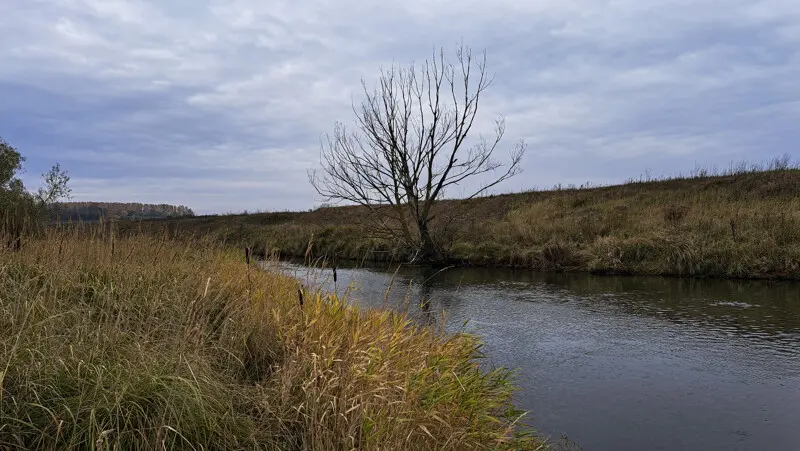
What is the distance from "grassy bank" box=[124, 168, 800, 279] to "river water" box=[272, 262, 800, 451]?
159 centimetres

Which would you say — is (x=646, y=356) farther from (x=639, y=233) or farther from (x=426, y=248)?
(x=426, y=248)

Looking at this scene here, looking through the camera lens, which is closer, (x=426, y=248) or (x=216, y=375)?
(x=216, y=375)

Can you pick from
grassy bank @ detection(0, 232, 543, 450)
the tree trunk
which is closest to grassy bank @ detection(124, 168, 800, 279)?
the tree trunk

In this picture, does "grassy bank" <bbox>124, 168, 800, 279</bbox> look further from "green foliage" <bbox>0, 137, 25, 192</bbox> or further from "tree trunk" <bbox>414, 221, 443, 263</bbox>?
"green foliage" <bbox>0, 137, 25, 192</bbox>

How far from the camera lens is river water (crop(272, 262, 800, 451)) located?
4.48 metres

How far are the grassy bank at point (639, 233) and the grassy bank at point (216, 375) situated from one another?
201 cm

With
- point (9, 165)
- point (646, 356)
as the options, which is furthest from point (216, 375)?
point (9, 165)

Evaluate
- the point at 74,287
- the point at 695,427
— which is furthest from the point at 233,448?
the point at 695,427

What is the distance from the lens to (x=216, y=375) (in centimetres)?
312

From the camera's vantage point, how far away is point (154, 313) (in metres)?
4.04

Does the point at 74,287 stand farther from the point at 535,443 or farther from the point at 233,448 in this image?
the point at 535,443

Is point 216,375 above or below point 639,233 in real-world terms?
below

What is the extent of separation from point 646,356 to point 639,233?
10309 millimetres

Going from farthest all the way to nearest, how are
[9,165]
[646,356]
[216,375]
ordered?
[9,165], [646,356], [216,375]
